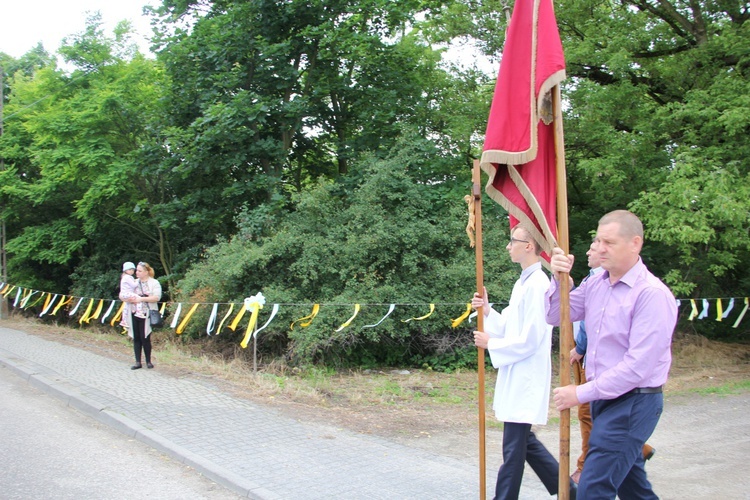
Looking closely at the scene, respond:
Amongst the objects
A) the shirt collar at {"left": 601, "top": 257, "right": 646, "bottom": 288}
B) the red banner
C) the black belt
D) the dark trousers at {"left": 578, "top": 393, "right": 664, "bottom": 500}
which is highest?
the red banner

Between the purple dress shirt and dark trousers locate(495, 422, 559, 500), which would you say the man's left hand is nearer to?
the purple dress shirt

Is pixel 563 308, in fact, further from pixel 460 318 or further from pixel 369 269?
pixel 369 269

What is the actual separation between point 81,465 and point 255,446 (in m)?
1.68

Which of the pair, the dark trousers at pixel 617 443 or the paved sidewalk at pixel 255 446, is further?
the paved sidewalk at pixel 255 446

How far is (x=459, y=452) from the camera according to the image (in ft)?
20.5

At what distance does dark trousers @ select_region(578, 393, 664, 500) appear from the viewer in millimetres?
3031

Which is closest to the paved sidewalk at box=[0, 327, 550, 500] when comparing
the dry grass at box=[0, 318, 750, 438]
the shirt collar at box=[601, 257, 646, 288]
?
the dry grass at box=[0, 318, 750, 438]

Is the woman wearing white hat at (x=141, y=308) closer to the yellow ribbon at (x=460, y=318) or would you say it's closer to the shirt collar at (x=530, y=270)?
the yellow ribbon at (x=460, y=318)

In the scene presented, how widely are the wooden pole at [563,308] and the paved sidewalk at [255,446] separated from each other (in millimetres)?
1798

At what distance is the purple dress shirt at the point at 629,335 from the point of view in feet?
9.72

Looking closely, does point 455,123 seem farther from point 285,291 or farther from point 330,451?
point 330,451

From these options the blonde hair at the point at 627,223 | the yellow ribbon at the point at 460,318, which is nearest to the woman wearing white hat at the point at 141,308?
the yellow ribbon at the point at 460,318

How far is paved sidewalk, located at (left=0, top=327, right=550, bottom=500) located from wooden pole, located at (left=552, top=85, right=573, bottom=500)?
1798mm

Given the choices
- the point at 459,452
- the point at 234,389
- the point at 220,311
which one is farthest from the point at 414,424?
the point at 220,311
